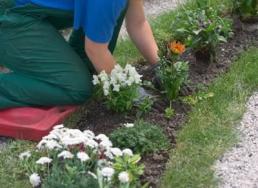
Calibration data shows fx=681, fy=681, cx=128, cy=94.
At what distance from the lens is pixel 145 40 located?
4.40 m

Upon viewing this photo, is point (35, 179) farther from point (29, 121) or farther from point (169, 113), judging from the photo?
point (169, 113)

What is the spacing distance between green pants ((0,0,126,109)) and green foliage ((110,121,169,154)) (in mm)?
615

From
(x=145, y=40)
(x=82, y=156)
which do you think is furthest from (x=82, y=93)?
(x=82, y=156)

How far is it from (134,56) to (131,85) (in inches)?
45.5

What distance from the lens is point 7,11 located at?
4227 millimetres

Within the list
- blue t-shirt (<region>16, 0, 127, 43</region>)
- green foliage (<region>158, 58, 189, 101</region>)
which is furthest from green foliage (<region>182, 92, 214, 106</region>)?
blue t-shirt (<region>16, 0, 127, 43</region>)

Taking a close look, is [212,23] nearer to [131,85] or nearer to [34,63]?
[131,85]

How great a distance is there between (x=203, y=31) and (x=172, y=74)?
0.58 meters

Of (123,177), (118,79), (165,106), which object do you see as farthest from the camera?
(165,106)

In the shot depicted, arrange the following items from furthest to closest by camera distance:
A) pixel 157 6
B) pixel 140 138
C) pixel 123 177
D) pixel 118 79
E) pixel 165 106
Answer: pixel 157 6, pixel 165 106, pixel 118 79, pixel 140 138, pixel 123 177

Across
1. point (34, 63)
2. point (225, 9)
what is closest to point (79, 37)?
point (34, 63)

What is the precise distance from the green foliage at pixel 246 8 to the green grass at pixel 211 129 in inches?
20.3

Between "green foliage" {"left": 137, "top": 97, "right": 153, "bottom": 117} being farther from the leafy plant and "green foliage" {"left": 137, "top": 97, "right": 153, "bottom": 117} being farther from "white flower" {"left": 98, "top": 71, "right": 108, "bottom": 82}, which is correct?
the leafy plant

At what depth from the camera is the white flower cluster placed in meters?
3.87
